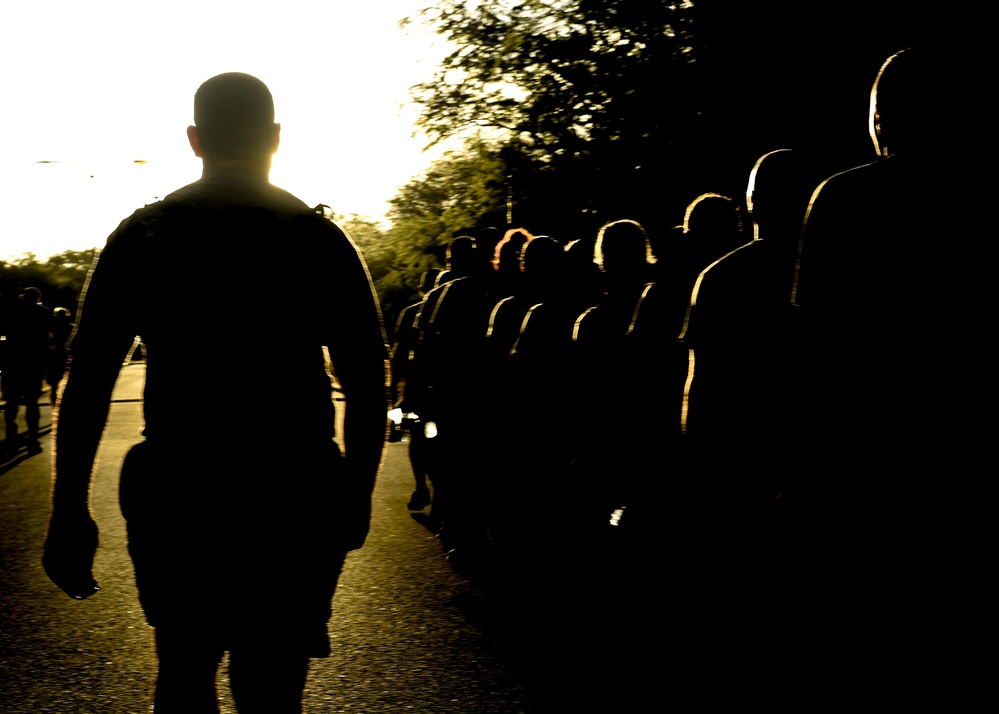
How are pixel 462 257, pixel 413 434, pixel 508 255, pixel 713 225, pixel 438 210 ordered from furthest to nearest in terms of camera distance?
pixel 438 210, pixel 413 434, pixel 508 255, pixel 462 257, pixel 713 225

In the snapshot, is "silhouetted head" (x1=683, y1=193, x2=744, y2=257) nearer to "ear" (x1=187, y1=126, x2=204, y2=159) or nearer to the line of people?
the line of people

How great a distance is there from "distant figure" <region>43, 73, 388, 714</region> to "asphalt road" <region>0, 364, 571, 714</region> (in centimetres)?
13

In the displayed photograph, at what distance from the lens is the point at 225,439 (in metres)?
1.98

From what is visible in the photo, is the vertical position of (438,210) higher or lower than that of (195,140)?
lower

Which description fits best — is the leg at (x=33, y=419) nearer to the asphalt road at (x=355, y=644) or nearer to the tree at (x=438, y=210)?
the asphalt road at (x=355, y=644)

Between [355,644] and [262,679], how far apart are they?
240cm

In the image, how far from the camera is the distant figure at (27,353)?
11.4m

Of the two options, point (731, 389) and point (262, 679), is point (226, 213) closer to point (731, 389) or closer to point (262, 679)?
point (262, 679)

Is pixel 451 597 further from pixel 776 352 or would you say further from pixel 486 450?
pixel 776 352

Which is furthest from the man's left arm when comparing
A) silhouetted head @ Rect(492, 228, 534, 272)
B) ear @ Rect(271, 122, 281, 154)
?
silhouetted head @ Rect(492, 228, 534, 272)

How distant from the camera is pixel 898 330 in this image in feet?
8.97

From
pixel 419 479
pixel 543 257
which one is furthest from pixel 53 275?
pixel 543 257

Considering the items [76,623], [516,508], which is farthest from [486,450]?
[76,623]

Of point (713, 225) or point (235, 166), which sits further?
point (713, 225)
